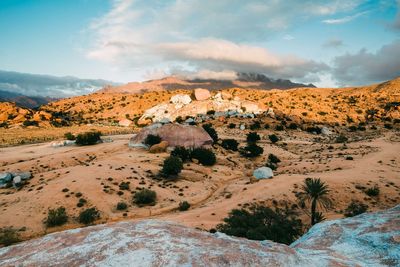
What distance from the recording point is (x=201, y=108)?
110312 millimetres

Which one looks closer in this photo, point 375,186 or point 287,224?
point 287,224

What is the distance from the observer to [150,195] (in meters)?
35.4

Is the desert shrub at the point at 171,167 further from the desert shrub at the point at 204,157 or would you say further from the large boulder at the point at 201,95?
the large boulder at the point at 201,95

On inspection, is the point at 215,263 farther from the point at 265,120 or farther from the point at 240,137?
the point at 265,120

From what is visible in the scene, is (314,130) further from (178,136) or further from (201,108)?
(178,136)

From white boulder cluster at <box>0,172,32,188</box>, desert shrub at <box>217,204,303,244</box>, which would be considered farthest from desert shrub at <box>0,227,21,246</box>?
desert shrub at <box>217,204,303,244</box>

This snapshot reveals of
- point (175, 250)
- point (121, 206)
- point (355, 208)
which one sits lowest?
point (121, 206)

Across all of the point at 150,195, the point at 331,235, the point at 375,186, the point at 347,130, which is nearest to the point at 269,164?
the point at 375,186

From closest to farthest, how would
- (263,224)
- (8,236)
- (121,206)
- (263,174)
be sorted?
(8,236), (263,224), (121,206), (263,174)

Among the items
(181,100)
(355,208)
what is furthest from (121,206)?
(181,100)

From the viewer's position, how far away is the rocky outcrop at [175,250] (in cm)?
710

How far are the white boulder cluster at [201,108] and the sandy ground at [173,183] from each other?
46.1 m

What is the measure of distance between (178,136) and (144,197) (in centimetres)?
2599

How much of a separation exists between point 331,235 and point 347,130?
91809 mm
